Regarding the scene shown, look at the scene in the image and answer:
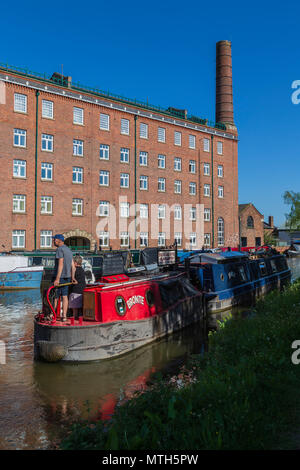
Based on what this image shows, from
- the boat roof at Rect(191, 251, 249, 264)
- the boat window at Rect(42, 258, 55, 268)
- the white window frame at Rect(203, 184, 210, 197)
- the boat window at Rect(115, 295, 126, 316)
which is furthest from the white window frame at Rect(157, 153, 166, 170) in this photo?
the boat window at Rect(115, 295, 126, 316)

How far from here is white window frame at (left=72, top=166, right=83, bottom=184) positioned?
29.9 meters

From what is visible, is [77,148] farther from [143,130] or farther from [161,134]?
[161,134]

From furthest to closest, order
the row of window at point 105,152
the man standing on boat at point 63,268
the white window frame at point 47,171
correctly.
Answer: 1. the white window frame at point 47,171
2. the row of window at point 105,152
3. the man standing on boat at point 63,268

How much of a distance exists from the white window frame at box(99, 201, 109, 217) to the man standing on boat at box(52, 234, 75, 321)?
22.2m

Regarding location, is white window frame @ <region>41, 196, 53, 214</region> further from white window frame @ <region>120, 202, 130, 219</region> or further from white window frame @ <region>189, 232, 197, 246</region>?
white window frame @ <region>189, 232, 197, 246</region>

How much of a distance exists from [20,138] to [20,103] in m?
2.41

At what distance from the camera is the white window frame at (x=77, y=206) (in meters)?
29.7

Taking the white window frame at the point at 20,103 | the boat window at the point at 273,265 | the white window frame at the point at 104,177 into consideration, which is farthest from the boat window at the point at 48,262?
the boat window at the point at 273,265

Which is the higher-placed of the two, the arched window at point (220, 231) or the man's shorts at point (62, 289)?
the arched window at point (220, 231)

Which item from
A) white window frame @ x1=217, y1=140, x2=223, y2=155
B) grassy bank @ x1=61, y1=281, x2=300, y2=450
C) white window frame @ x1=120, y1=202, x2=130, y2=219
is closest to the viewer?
grassy bank @ x1=61, y1=281, x2=300, y2=450

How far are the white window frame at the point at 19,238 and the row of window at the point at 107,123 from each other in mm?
8364

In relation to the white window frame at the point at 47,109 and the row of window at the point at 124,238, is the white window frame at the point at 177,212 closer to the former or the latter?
the row of window at the point at 124,238
